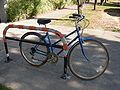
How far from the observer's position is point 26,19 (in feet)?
31.3

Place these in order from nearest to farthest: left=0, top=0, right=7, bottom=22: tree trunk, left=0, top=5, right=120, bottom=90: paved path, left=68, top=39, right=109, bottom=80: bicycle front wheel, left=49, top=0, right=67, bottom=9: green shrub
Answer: left=0, top=5, right=120, bottom=90: paved path < left=68, top=39, right=109, bottom=80: bicycle front wheel < left=0, top=0, right=7, bottom=22: tree trunk < left=49, top=0, right=67, bottom=9: green shrub

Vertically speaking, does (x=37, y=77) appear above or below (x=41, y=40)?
below

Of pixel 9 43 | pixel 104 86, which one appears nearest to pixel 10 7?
pixel 9 43

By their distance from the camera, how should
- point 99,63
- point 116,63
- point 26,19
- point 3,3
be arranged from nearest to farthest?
point 99,63
point 116,63
point 3,3
point 26,19

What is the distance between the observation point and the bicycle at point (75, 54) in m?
3.99

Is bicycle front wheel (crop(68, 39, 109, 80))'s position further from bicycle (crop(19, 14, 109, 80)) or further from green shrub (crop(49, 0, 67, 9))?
green shrub (crop(49, 0, 67, 9))

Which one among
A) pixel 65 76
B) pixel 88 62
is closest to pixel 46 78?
pixel 65 76

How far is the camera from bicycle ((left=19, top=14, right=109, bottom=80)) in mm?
3992

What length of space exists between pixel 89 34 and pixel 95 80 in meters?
3.37

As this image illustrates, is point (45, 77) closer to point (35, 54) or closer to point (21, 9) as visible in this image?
point (35, 54)

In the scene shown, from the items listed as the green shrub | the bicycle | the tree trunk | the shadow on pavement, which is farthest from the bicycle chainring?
the green shrub

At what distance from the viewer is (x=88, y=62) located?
14.8ft

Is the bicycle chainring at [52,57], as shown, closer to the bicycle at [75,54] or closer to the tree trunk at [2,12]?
the bicycle at [75,54]

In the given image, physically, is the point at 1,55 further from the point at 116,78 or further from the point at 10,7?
the point at 10,7
